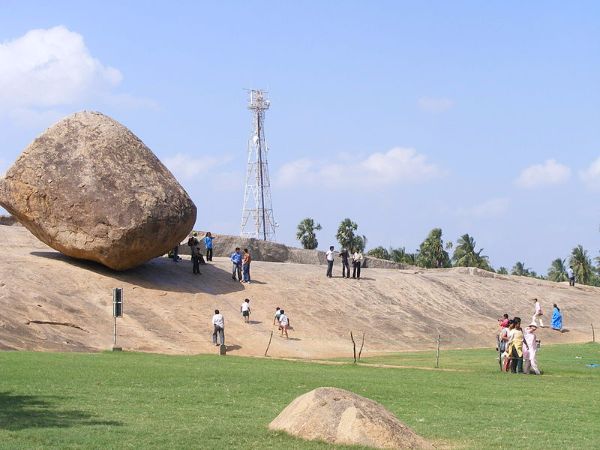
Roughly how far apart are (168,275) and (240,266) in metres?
4.01

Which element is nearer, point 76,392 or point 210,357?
point 76,392

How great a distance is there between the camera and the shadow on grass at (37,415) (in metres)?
17.0

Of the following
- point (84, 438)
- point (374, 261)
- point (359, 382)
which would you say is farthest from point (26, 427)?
point (374, 261)

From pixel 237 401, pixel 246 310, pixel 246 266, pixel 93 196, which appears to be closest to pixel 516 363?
pixel 237 401

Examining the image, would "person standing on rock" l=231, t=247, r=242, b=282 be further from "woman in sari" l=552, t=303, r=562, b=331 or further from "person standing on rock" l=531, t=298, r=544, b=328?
"woman in sari" l=552, t=303, r=562, b=331

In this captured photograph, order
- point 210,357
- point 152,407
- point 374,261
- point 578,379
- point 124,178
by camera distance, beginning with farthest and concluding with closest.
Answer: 1. point 374,261
2. point 124,178
3. point 210,357
4. point 578,379
5. point 152,407

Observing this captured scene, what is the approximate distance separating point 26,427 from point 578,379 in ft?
64.7

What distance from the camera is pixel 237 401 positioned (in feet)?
71.2

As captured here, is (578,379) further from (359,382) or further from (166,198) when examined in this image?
(166,198)

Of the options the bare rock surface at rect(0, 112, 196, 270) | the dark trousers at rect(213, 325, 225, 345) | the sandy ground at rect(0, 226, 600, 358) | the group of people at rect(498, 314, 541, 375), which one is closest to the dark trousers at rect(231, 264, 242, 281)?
the sandy ground at rect(0, 226, 600, 358)

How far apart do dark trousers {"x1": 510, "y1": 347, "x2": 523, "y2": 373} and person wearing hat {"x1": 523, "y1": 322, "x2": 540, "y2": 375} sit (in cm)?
20

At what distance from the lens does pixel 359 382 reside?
2698cm

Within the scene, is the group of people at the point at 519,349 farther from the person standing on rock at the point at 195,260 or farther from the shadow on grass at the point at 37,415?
the person standing on rock at the point at 195,260

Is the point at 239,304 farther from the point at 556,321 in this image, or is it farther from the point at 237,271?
the point at 556,321
